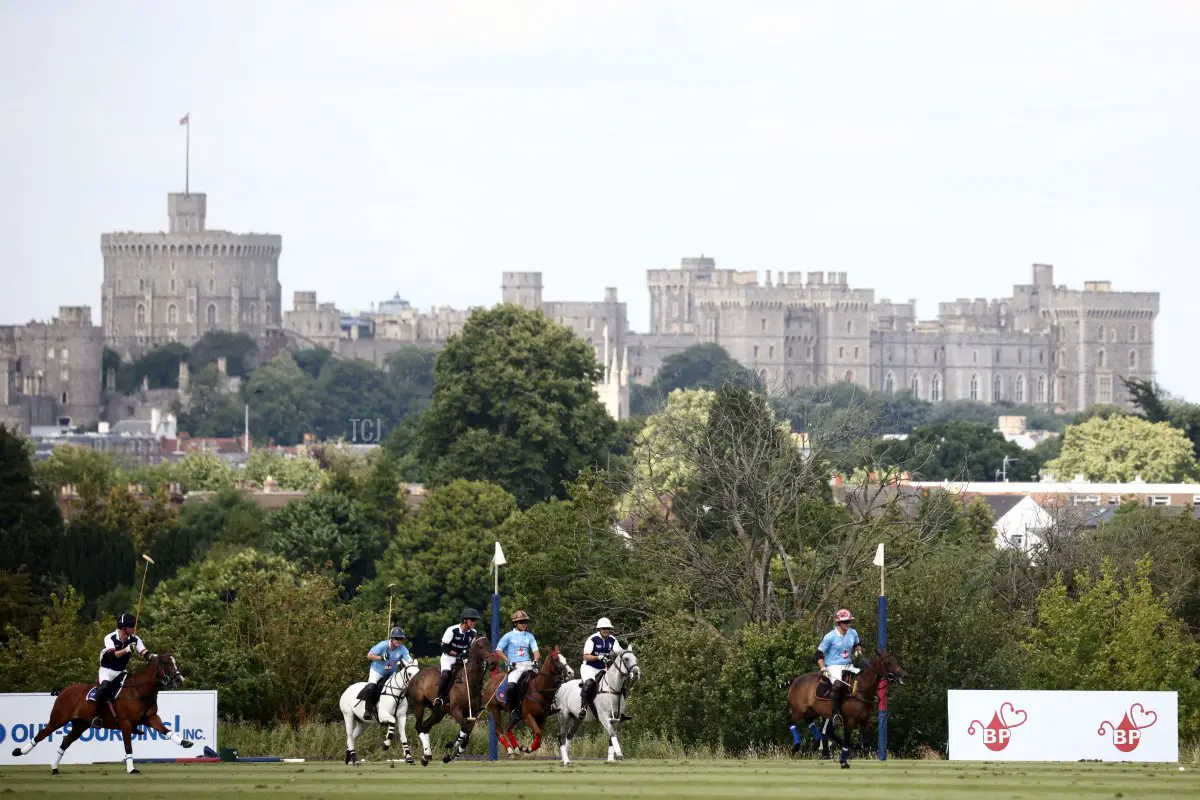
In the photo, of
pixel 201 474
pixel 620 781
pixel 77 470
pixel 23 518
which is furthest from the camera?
pixel 201 474

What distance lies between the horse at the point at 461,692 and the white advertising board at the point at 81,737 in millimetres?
2849

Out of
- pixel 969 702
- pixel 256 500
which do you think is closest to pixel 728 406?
pixel 969 702

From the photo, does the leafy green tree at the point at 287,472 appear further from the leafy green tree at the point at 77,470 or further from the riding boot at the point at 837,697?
the riding boot at the point at 837,697

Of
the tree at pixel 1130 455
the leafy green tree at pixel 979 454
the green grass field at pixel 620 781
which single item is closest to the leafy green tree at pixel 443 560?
the green grass field at pixel 620 781

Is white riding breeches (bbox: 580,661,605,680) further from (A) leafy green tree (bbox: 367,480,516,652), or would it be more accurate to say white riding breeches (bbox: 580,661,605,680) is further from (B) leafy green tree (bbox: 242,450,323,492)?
(B) leafy green tree (bbox: 242,450,323,492)

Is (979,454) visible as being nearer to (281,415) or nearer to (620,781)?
(281,415)

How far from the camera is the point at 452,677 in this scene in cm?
2441

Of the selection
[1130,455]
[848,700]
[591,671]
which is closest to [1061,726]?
[848,700]

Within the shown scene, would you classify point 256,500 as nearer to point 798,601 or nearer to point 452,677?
point 798,601

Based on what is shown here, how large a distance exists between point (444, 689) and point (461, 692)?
0.17 meters

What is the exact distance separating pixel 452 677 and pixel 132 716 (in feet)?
9.38

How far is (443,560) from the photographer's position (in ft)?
198

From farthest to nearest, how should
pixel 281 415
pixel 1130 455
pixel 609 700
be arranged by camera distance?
1. pixel 281 415
2. pixel 1130 455
3. pixel 609 700

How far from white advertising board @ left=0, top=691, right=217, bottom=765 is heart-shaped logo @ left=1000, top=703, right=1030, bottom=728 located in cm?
764
